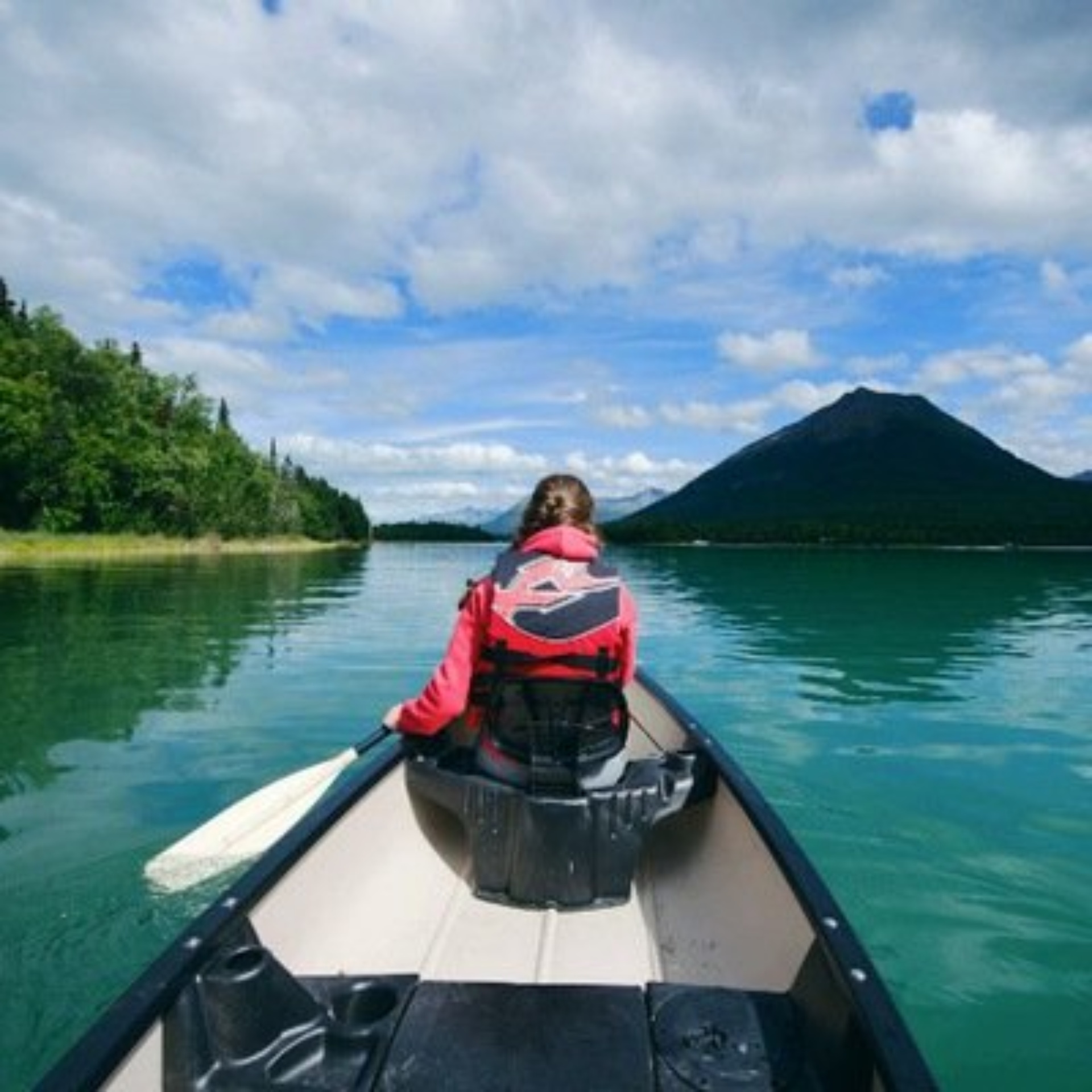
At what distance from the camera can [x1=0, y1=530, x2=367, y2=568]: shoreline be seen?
47.1 m

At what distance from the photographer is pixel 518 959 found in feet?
14.4

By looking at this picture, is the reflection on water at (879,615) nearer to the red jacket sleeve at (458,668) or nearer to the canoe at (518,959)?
the canoe at (518,959)

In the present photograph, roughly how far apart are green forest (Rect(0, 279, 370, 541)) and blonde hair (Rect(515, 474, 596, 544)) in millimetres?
59964

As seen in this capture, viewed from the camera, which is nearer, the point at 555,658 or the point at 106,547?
the point at 555,658

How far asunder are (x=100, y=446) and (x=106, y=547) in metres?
9.94

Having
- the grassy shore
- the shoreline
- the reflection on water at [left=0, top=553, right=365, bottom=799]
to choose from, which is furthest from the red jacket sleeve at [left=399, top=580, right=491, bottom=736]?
the grassy shore

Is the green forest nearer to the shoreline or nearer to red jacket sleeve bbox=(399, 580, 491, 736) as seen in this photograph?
the shoreline

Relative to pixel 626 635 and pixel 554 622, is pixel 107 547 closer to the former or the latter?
pixel 626 635

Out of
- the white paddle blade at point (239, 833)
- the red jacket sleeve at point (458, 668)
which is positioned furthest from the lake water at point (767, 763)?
the red jacket sleeve at point (458, 668)

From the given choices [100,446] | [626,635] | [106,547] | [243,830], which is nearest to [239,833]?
[243,830]

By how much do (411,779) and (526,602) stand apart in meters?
1.53

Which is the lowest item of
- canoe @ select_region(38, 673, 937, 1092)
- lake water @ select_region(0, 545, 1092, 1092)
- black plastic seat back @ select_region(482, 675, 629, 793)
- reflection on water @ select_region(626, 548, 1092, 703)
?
lake water @ select_region(0, 545, 1092, 1092)

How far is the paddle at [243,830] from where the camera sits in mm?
5824

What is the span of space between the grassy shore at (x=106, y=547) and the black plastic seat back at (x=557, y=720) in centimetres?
4609
